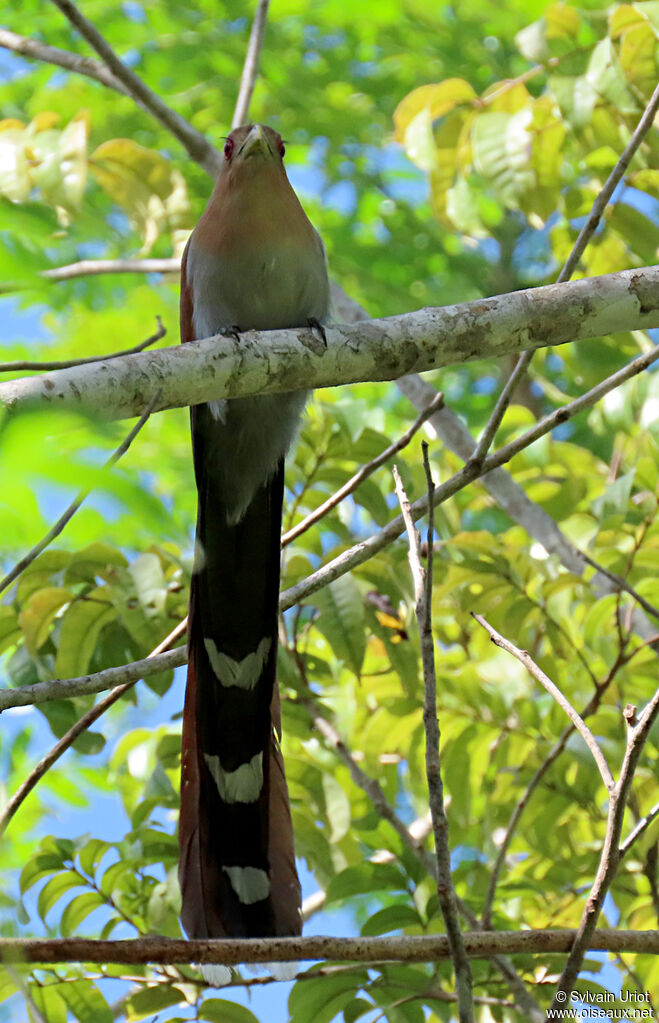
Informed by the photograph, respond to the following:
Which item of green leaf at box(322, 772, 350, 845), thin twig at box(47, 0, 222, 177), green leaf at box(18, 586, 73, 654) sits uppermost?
thin twig at box(47, 0, 222, 177)

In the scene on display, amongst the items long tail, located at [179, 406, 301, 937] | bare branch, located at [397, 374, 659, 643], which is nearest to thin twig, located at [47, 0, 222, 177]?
bare branch, located at [397, 374, 659, 643]

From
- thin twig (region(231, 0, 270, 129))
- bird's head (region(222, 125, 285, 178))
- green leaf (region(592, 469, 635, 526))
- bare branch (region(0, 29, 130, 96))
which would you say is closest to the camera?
green leaf (region(592, 469, 635, 526))

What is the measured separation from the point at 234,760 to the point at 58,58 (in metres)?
2.59

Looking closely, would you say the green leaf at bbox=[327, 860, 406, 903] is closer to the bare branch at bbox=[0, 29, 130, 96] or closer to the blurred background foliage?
the blurred background foliage

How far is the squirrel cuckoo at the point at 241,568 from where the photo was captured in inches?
93.7

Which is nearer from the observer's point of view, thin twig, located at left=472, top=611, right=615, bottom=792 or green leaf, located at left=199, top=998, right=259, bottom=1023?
thin twig, located at left=472, top=611, right=615, bottom=792

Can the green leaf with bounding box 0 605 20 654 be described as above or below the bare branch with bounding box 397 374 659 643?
below

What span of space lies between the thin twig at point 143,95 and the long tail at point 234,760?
132 cm

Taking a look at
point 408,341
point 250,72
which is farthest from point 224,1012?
point 250,72

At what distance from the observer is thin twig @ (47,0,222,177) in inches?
122

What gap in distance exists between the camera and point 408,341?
6.97 ft

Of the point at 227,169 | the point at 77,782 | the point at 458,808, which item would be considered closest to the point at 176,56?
the point at 227,169

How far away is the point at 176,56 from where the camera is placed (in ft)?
16.5

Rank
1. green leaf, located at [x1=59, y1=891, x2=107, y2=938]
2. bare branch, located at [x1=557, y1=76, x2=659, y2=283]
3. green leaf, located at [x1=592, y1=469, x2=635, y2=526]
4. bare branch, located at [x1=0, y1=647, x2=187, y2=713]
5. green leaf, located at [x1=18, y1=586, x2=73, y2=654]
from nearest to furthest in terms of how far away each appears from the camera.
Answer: bare branch, located at [x1=0, y1=647, x2=187, y2=713]
bare branch, located at [x1=557, y1=76, x2=659, y2=283]
green leaf, located at [x1=59, y1=891, x2=107, y2=938]
green leaf, located at [x1=18, y1=586, x2=73, y2=654]
green leaf, located at [x1=592, y1=469, x2=635, y2=526]
